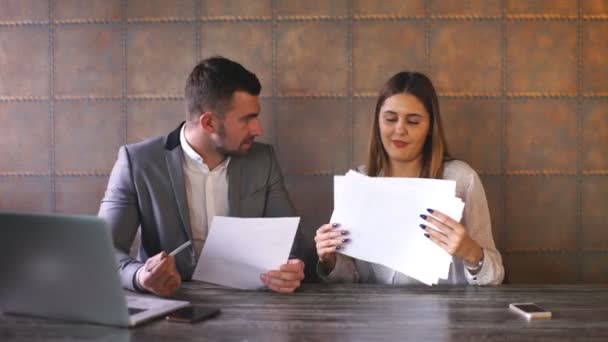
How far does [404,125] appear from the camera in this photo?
215 cm

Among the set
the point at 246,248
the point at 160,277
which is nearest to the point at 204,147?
the point at 246,248

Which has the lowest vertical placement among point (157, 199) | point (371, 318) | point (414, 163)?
point (371, 318)

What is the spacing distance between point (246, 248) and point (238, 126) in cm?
61

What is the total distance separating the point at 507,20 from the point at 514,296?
4.37ft

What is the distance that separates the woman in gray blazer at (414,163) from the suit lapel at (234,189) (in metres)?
0.38

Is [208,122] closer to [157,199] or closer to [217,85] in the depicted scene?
[217,85]

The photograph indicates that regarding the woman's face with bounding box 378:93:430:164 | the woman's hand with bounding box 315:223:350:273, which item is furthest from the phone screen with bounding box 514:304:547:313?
the woman's face with bounding box 378:93:430:164

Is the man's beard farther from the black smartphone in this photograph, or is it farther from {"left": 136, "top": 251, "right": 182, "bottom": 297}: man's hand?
the black smartphone

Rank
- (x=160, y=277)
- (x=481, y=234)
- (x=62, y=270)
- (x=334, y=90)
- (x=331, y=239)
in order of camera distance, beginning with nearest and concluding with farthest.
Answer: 1. (x=62, y=270)
2. (x=160, y=277)
3. (x=331, y=239)
4. (x=481, y=234)
5. (x=334, y=90)

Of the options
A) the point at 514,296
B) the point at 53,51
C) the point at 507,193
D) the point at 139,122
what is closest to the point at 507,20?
the point at 507,193

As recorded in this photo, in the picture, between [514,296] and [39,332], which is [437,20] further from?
[39,332]

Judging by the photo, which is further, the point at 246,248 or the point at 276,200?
the point at 276,200

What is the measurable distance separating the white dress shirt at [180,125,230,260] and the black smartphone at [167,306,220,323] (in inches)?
30.0

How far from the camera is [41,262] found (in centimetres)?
128
